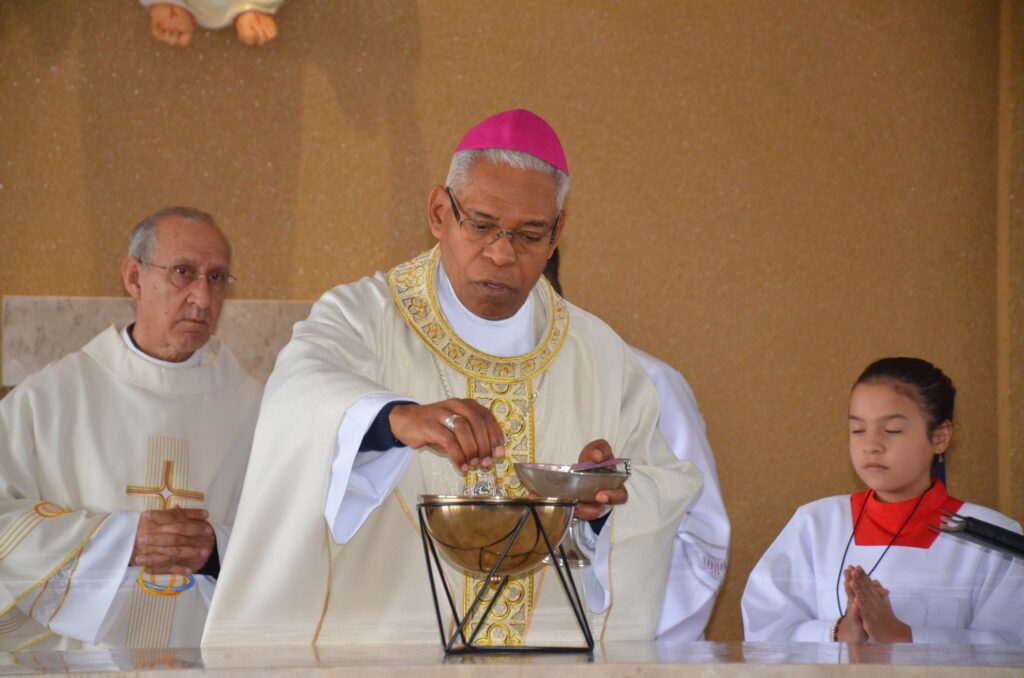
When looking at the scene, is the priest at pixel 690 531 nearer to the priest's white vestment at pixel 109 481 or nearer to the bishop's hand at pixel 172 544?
the priest's white vestment at pixel 109 481

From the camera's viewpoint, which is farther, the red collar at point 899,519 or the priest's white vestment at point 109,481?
the priest's white vestment at point 109,481

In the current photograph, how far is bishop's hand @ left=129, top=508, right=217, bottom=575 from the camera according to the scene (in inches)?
149

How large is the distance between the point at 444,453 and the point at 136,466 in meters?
1.81

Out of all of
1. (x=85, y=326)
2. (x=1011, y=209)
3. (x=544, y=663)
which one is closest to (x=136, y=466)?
(x=85, y=326)

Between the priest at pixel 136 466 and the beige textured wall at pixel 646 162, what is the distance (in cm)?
112

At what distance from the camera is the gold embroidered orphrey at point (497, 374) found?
3.17 metres

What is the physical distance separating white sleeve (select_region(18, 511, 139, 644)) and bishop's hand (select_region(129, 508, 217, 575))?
34 millimetres

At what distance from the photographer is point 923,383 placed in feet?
11.8

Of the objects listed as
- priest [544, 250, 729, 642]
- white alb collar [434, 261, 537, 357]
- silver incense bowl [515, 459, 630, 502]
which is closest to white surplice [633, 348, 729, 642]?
priest [544, 250, 729, 642]

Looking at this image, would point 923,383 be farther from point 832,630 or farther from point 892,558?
point 832,630

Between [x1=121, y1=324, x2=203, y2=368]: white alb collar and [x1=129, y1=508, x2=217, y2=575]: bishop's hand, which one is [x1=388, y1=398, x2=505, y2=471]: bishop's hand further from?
[x1=121, y1=324, x2=203, y2=368]: white alb collar

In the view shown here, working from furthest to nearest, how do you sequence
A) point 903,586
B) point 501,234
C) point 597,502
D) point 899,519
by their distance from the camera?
point 899,519
point 903,586
point 501,234
point 597,502

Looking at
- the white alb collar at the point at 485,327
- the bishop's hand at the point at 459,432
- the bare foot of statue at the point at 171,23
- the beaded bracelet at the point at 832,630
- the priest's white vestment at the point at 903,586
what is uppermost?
the bare foot of statue at the point at 171,23

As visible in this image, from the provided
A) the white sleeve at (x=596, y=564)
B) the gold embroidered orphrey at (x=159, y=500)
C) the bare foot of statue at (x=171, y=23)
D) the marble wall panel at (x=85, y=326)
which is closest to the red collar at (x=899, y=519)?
the white sleeve at (x=596, y=564)
